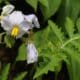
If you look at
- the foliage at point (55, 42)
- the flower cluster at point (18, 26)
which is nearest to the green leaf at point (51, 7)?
the foliage at point (55, 42)

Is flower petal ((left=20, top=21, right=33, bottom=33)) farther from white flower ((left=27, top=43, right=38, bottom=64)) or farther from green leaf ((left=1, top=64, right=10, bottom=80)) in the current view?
green leaf ((left=1, top=64, right=10, bottom=80))

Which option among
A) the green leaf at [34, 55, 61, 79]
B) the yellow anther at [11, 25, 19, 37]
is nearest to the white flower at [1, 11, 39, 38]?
the yellow anther at [11, 25, 19, 37]

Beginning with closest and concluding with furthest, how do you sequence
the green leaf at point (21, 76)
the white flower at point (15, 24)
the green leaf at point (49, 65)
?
the green leaf at point (49, 65), the white flower at point (15, 24), the green leaf at point (21, 76)

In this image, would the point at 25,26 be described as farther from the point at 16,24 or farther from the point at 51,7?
the point at 51,7

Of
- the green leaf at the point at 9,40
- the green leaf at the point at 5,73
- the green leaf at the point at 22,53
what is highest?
the green leaf at the point at 9,40

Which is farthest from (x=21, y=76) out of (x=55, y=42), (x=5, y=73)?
(x=55, y=42)

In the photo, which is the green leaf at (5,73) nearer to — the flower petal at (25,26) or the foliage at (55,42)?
the foliage at (55,42)

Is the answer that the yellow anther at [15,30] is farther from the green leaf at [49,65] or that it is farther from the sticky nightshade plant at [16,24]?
the green leaf at [49,65]

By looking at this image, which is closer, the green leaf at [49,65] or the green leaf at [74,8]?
the green leaf at [49,65]

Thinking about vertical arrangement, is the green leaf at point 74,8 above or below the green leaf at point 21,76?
above

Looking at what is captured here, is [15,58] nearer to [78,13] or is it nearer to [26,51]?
[26,51]

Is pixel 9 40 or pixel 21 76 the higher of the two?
pixel 9 40

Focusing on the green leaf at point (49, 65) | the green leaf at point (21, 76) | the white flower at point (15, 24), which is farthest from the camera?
the green leaf at point (21, 76)

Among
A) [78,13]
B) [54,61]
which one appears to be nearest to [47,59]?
[54,61]
